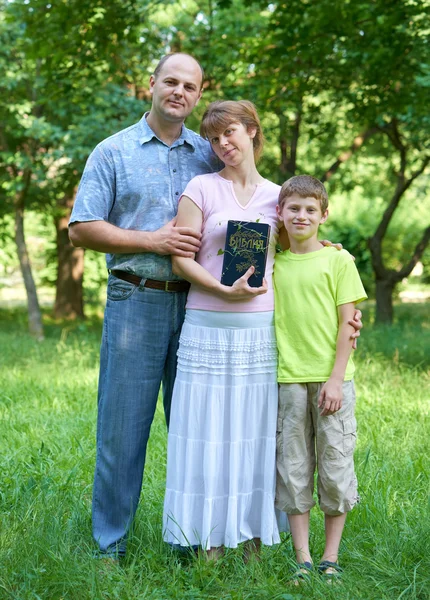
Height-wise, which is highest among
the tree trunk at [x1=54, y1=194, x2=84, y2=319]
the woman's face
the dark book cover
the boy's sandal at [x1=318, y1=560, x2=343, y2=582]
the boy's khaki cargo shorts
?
the woman's face

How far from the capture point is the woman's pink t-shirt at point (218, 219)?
10.1 feet

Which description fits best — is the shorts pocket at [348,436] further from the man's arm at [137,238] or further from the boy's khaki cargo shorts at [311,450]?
the man's arm at [137,238]

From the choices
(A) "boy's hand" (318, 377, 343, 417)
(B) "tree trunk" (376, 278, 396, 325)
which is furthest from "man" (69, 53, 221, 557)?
(B) "tree trunk" (376, 278, 396, 325)

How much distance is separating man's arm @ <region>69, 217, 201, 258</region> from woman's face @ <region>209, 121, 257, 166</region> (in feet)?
1.12

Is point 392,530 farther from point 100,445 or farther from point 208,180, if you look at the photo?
point 208,180

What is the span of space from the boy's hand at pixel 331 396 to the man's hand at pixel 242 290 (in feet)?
1.50

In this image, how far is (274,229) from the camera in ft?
10.4

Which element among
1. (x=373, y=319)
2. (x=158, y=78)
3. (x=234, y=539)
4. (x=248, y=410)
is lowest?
(x=373, y=319)

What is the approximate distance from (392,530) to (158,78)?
7.62 feet

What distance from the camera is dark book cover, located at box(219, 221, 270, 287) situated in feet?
9.77

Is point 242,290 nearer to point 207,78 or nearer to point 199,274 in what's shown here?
point 199,274

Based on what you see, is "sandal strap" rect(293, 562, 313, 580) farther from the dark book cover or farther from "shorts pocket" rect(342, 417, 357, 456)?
the dark book cover

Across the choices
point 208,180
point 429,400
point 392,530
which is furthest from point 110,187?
point 429,400

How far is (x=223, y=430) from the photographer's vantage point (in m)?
3.14
